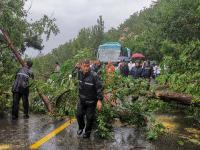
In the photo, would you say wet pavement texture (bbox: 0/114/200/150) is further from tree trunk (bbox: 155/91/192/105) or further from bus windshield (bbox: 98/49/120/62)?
bus windshield (bbox: 98/49/120/62)

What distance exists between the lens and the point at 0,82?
13.6 meters

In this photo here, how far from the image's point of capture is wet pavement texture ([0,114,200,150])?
914 cm

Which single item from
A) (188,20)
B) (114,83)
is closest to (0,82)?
(114,83)

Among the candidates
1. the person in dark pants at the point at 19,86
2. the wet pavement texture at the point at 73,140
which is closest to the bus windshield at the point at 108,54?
the person in dark pants at the point at 19,86

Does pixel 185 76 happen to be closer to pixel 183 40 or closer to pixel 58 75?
pixel 58 75

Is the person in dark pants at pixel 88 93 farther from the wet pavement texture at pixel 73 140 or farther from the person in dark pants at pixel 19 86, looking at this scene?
the person in dark pants at pixel 19 86

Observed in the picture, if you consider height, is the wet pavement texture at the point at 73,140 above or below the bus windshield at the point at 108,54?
below

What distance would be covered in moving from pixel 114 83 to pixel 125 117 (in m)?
0.91

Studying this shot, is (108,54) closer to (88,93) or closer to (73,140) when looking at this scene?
(88,93)

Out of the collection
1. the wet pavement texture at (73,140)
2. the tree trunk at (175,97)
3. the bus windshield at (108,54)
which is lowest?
the wet pavement texture at (73,140)

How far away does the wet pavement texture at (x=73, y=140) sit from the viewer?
30.0 feet

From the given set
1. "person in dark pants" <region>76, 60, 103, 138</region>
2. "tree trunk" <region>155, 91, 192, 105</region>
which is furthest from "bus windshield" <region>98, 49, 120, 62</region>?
"person in dark pants" <region>76, 60, 103, 138</region>

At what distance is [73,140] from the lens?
9688 mm

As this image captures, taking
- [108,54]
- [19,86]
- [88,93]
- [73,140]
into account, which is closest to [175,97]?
[88,93]
